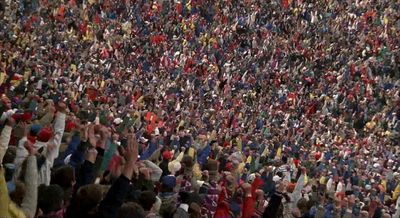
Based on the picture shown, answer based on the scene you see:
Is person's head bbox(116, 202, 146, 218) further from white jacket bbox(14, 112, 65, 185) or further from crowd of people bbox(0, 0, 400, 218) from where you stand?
white jacket bbox(14, 112, 65, 185)

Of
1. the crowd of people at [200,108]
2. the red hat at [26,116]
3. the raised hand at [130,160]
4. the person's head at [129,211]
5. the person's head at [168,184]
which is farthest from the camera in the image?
the red hat at [26,116]

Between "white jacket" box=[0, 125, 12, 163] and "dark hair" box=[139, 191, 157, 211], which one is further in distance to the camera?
"white jacket" box=[0, 125, 12, 163]

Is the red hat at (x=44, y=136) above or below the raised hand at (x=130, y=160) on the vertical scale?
above

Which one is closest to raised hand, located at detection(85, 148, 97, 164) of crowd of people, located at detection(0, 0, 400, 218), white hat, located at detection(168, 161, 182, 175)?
crowd of people, located at detection(0, 0, 400, 218)

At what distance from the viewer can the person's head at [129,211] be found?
20.6 feet

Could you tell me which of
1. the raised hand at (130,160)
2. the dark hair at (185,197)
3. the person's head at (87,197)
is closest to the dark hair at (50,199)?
the person's head at (87,197)

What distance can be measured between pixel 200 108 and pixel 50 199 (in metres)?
19.4

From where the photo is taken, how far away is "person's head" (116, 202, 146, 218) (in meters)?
6.27

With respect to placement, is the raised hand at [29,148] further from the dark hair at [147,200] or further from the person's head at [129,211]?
the person's head at [129,211]

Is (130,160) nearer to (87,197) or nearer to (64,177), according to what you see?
(64,177)

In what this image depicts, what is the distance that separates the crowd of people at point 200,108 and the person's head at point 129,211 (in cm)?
2

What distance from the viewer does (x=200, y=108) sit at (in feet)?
84.3

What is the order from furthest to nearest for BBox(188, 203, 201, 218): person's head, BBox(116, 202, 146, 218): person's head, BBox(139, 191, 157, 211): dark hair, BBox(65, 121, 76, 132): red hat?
BBox(65, 121, 76, 132): red hat < BBox(188, 203, 201, 218): person's head < BBox(139, 191, 157, 211): dark hair < BBox(116, 202, 146, 218): person's head

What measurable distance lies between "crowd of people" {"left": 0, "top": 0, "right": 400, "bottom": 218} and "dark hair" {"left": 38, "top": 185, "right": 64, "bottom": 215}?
0.03ft
